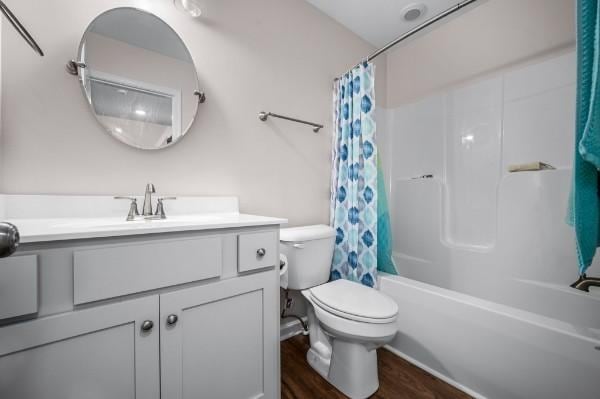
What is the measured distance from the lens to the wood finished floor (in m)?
1.14

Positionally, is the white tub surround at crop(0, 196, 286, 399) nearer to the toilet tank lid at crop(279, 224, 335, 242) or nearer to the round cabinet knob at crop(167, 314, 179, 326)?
the round cabinet knob at crop(167, 314, 179, 326)

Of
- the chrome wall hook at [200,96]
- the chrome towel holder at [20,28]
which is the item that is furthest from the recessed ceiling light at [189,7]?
the chrome towel holder at [20,28]

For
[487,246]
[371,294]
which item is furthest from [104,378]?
[487,246]

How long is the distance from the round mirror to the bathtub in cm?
149

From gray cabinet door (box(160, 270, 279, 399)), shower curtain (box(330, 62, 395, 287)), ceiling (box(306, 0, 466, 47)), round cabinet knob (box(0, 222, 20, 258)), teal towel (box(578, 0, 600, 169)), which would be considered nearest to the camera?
round cabinet knob (box(0, 222, 20, 258))

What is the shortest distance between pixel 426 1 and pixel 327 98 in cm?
92

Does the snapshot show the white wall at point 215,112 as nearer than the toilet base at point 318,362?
Yes

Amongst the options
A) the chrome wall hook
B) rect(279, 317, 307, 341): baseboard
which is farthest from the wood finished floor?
the chrome wall hook

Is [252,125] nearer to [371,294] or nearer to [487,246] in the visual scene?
[371,294]

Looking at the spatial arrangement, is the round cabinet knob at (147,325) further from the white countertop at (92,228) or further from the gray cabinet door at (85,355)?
the white countertop at (92,228)

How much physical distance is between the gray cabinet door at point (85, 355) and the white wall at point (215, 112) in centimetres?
61

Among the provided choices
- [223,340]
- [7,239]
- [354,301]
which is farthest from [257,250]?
[7,239]

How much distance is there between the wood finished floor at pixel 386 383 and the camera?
3.73 feet

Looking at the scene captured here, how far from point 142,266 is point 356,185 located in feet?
4.00
